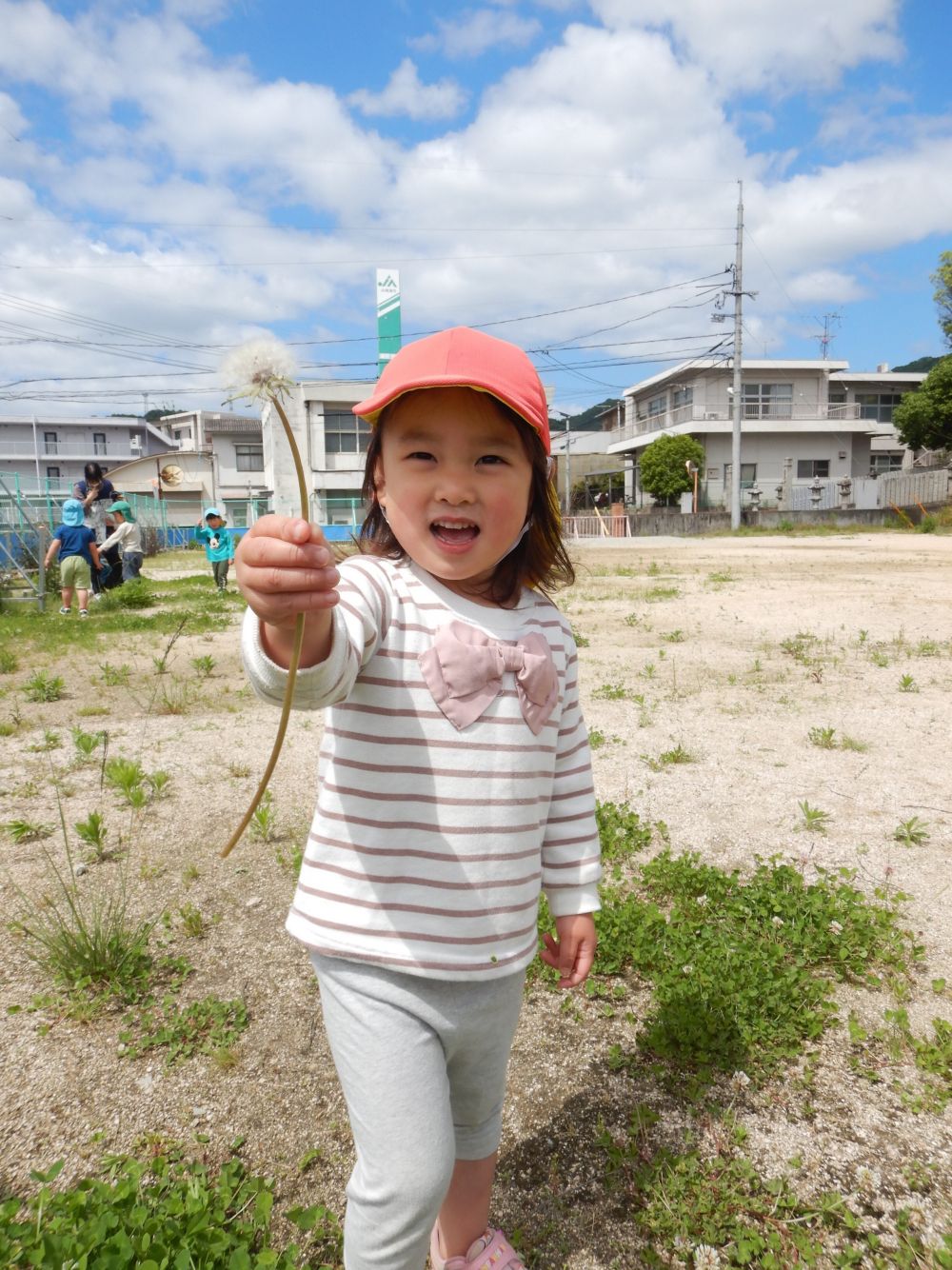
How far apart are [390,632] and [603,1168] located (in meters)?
1.38

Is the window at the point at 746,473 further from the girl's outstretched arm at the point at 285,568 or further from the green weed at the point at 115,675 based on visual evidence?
the girl's outstretched arm at the point at 285,568

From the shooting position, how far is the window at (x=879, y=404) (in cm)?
5012

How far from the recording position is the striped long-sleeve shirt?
4.31 ft

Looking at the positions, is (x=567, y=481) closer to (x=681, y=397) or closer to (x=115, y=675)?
(x=681, y=397)

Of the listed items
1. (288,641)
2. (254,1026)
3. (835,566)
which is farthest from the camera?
(835,566)

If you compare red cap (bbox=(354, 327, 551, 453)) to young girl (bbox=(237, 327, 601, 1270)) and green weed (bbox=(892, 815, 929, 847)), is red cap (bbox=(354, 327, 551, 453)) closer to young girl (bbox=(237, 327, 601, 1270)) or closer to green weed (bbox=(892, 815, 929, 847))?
young girl (bbox=(237, 327, 601, 1270))

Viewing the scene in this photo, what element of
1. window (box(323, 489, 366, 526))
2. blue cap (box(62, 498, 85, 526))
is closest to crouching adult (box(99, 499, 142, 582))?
blue cap (box(62, 498, 85, 526))

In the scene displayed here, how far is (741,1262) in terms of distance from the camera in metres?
1.61

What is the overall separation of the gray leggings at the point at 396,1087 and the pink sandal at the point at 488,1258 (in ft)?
1.03

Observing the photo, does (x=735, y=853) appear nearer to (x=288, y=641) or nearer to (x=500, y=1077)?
(x=500, y=1077)

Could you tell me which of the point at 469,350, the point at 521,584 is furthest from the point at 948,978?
the point at 469,350

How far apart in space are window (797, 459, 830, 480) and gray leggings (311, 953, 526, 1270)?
1922 inches

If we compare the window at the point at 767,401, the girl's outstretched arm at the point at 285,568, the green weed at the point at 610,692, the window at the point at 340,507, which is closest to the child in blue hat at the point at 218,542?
the green weed at the point at 610,692

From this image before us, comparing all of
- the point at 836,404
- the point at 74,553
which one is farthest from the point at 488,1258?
the point at 836,404
